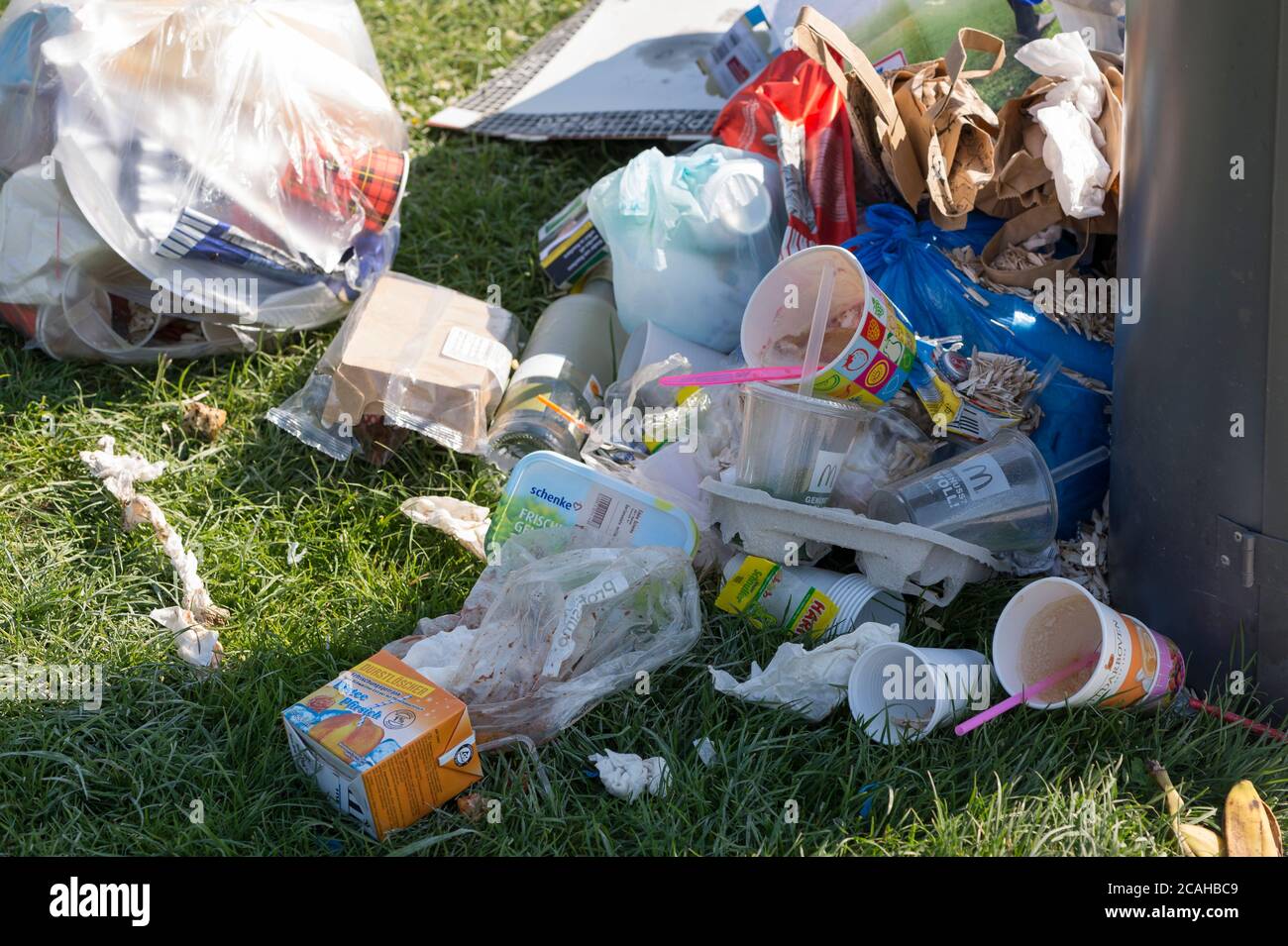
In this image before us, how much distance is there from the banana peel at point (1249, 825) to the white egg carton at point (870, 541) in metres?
0.64

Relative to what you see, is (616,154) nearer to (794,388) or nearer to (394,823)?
(794,388)

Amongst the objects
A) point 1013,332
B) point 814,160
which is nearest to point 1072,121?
point 1013,332

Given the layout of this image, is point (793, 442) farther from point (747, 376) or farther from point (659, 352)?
point (659, 352)

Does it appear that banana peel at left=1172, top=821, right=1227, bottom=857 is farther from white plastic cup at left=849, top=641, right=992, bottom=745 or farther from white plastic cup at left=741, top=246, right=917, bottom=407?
white plastic cup at left=741, top=246, right=917, bottom=407

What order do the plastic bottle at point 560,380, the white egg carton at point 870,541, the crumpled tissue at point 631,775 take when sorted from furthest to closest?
1. the plastic bottle at point 560,380
2. the white egg carton at point 870,541
3. the crumpled tissue at point 631,775

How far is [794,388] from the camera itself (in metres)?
2.54

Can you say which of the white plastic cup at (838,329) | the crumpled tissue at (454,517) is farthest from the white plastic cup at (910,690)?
the crumpled tissue at (454,517)

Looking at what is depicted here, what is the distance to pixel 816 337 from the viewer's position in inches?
98.4

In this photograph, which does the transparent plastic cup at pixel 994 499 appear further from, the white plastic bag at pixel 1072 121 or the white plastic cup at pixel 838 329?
the white plastic bag at pixel 1072 121

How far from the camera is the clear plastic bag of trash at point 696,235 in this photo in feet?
9.87

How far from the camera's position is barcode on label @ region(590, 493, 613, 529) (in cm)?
263

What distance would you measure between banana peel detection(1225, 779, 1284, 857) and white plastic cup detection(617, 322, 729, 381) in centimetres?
145

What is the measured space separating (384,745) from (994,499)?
4.33 ft

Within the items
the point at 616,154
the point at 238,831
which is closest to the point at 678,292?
the point at 616,154
